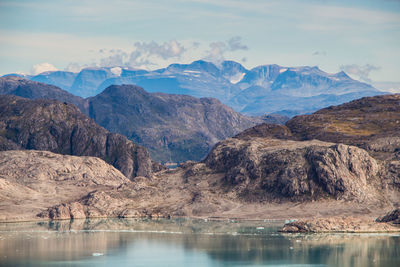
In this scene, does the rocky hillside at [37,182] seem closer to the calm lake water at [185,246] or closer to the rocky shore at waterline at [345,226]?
the calm lake water at [185,246]

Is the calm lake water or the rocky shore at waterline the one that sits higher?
the rocky shore at waterline

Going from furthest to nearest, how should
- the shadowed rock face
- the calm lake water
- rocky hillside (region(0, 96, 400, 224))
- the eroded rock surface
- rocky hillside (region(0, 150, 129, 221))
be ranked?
the shadowed rock face
rocky hillside (region(0, 150, 129, 221))
rocky hillside (region(0, 96, 400, 224))
the eroded rock surface
the calm lake water

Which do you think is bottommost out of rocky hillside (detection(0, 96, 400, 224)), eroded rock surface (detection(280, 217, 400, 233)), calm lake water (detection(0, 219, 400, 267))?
calm lake water (detection(0, 219, 400, 267))

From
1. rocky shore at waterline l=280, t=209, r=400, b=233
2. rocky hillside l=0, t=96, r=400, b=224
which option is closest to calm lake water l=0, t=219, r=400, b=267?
rocky shore at waterline l=280, t=209, r=400, b=233

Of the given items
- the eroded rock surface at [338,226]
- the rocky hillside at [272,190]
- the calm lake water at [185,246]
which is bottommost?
the calm lake water at [185,246]

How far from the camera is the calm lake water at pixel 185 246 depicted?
4126 inches

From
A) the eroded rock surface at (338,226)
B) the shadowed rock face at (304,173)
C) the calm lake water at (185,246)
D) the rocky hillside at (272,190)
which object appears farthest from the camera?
the shadowed rock face at (304,173)

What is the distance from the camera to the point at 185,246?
4724 inches

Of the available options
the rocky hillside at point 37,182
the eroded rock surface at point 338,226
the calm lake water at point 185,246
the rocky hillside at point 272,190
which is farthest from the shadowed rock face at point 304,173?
the rocky hillside at point 37,182

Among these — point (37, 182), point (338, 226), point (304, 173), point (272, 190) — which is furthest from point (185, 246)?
point (37, 182)

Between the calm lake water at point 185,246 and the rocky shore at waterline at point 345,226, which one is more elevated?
the rocky shore at waterline at point 345,226

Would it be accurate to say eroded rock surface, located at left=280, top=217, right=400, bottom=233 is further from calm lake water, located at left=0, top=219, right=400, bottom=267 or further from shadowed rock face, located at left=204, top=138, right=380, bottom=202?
shadowed rock face, located at left=204, top=138, right=380, bottom=202

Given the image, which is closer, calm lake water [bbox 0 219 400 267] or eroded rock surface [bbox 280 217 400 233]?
calm lake water [bbox 0 219 400 267]

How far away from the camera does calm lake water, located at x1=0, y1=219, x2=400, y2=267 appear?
105m
